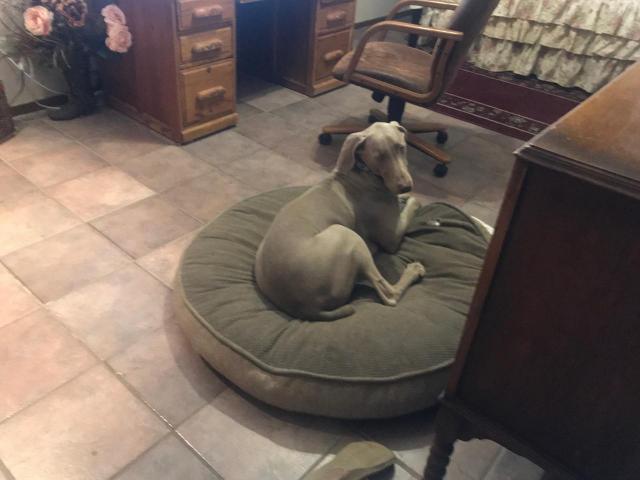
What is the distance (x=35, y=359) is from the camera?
1.63m

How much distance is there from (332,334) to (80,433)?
0.70 meters

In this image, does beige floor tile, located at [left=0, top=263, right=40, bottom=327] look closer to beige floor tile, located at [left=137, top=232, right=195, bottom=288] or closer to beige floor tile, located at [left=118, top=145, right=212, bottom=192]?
beige floor tile, located at [left=137, top=232, right=195, bottom=288]

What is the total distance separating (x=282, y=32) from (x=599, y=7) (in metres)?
2.08

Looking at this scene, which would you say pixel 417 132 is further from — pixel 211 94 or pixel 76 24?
pixel 76 24

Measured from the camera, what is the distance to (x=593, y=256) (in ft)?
2.73

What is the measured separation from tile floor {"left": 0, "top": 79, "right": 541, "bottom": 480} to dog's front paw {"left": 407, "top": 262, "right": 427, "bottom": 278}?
1.51 feet

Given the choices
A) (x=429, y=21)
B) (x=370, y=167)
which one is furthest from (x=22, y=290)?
(x=429, y=21)

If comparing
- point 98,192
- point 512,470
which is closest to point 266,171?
point 98,192

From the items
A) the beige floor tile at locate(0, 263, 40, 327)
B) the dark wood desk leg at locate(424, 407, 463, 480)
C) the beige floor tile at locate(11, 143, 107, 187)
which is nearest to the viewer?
the dark wood desk leg at locate(424, 407, 463, 480)

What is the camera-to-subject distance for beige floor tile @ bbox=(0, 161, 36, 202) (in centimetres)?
235

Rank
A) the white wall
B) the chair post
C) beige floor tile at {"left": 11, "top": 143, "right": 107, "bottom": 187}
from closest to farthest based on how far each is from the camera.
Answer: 1. beige floor tile at {"left": 11, "top": 143, "right": 107, "bottom": 187}
2. the chair post
3. the white wall

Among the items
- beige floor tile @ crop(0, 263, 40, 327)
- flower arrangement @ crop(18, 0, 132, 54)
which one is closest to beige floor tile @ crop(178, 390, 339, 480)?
beige floor tile @ crop(0, 263, 40, 327)

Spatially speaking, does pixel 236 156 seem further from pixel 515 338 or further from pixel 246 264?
pixel 515 338

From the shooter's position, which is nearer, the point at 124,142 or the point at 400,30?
the point at 400,30
